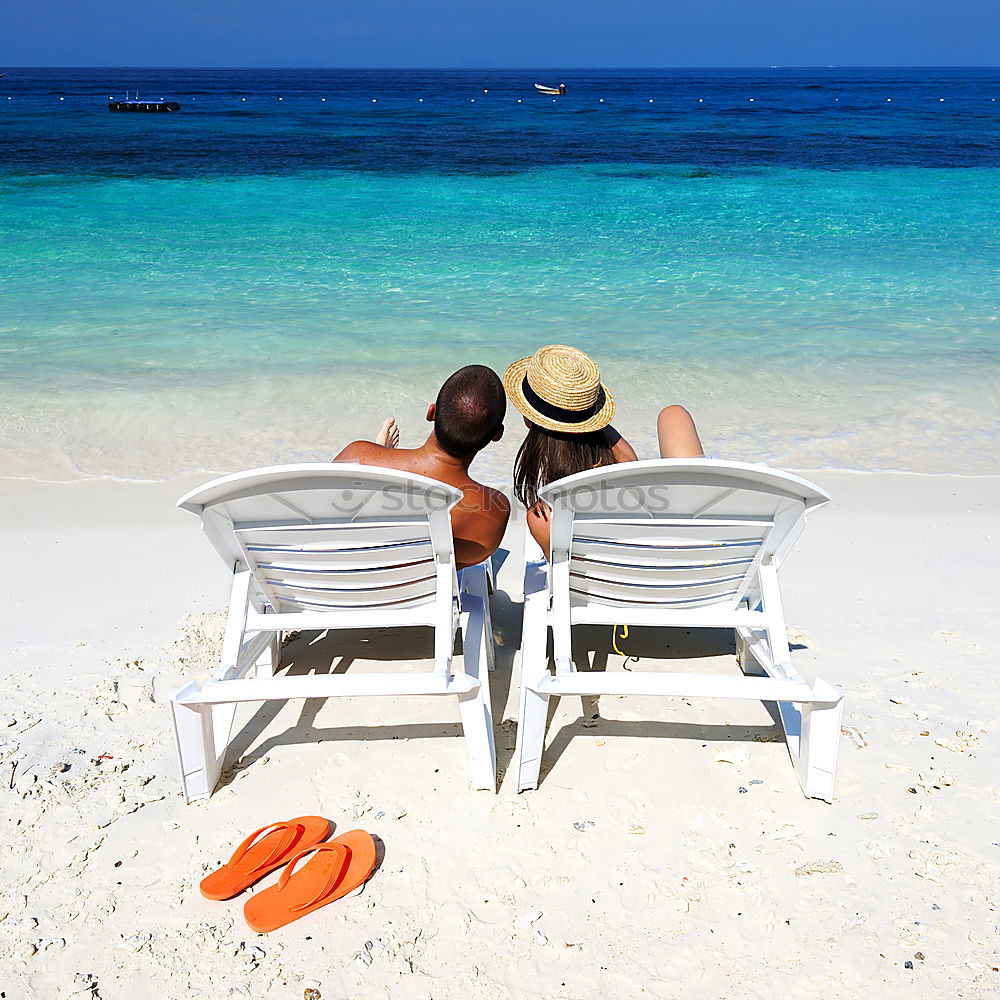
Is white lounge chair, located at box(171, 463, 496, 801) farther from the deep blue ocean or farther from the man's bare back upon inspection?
the deep blue ocean

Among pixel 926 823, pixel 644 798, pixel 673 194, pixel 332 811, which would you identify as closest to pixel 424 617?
pixel 332 811

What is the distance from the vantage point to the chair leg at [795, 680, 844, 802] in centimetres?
276

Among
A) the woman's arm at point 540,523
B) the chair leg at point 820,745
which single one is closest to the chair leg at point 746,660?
the chair leg at point 820,745

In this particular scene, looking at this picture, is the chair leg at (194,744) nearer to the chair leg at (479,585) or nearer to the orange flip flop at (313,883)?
the orange flip flop at (313,883)

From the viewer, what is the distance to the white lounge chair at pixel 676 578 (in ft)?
8.87

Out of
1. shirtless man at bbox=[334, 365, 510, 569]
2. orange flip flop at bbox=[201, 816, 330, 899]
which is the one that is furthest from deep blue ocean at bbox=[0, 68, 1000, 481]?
orange flip flop at bbox=[201, 816, 330, 899]

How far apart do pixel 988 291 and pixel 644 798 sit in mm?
10571

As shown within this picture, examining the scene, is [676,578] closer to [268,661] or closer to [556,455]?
[556,455]

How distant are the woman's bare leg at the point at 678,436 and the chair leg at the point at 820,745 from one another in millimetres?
1111

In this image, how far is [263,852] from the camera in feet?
8.51

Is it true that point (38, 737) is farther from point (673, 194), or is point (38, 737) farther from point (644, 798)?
point (673, 194)

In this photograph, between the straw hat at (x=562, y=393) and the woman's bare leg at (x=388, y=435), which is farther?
the woman's bare leg at (x=388, y=435)

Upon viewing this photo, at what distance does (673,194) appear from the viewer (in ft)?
61.3

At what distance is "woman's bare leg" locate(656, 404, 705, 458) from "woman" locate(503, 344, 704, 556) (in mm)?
59
